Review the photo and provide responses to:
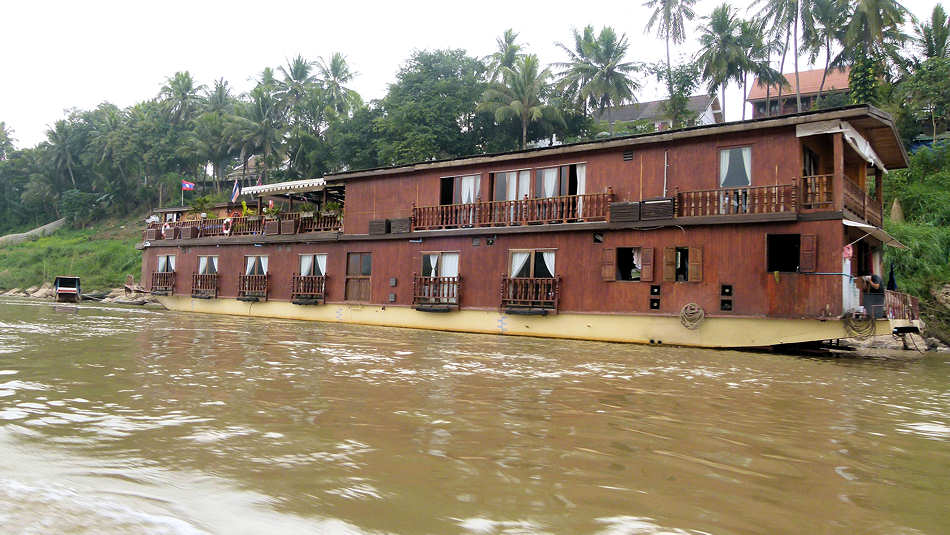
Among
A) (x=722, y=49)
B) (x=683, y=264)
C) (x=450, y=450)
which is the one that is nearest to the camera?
(x=450, y=450)

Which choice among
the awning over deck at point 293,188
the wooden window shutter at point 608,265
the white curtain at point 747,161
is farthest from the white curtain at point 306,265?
the white curtain at point 747,161

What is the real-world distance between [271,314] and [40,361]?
1401 centimetres

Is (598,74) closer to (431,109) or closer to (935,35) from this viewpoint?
(431,109)

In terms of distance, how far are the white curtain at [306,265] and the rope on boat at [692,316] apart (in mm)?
12253

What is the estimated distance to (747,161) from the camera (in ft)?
42.8

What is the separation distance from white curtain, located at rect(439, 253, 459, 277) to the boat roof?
2.58 metres

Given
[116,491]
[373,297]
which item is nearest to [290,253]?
[373,297]

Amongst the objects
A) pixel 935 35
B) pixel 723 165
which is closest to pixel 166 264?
pixel 723 165

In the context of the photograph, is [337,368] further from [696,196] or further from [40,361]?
[696,196]

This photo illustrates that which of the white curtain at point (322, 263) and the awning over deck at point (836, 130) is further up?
the awning over deck at point (836, 130)

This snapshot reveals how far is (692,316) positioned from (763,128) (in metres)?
4.20

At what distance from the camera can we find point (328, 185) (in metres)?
20.6

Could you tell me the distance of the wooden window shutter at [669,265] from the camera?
13383 millimetres

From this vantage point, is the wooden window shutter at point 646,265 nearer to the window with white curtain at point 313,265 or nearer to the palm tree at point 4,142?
the window with white curtain at point 313,265
